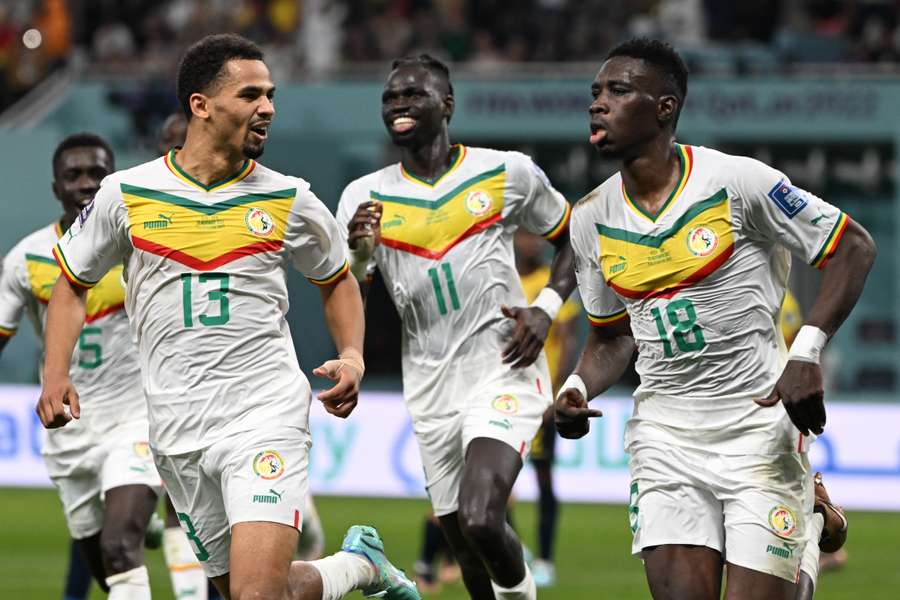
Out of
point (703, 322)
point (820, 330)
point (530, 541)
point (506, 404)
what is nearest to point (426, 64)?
point (506, 404)

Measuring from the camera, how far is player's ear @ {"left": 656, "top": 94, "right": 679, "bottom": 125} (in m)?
6.21

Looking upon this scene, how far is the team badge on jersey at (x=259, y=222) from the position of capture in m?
6.18

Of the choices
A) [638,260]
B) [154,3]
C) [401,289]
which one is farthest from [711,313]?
[154,3]

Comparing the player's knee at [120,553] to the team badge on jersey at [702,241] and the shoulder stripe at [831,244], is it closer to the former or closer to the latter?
the team badge on jersey at [702,241]

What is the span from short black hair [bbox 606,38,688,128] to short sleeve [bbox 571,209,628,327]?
1.79ft

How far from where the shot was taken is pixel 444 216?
805 centimetres

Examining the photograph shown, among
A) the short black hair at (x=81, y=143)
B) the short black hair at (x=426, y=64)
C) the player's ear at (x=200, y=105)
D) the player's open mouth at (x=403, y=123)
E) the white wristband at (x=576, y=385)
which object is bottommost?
the white wristband at (x=576, y=385)

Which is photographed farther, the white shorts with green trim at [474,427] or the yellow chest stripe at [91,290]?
the yellow chest stripe at [91,290]

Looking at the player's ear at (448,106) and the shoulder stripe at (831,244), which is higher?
the player's ear at (448,106)

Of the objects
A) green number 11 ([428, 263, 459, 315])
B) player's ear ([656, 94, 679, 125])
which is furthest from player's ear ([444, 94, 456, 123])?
player's ear ([656, 94, 679, 125])

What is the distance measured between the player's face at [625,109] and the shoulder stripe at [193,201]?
1268mm

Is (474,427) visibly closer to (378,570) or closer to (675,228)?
(378,570)

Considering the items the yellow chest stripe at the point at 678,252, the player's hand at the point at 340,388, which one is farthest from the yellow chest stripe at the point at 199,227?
the yellow chest stripe at the point at 678,252

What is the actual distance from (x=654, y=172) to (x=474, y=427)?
1.97m
